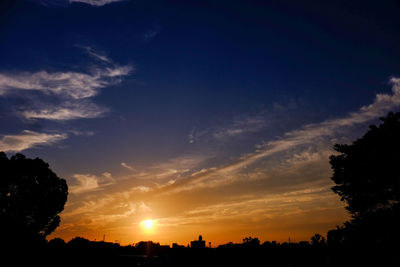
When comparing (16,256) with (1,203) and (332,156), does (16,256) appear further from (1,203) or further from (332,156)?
(332,156)

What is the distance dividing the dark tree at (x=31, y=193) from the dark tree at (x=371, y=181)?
3114 cm

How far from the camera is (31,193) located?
3338 cm

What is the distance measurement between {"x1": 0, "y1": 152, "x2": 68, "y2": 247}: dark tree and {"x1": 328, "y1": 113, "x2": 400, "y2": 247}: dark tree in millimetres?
31136

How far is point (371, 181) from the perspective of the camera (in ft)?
83.8

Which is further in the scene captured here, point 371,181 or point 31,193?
point 31,193

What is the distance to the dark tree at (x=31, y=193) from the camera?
104 feet

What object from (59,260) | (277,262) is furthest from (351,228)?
(59,260)

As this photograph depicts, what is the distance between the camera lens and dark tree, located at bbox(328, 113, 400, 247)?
73.6ft

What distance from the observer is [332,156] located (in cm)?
2888

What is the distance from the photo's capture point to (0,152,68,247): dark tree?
31.7 m

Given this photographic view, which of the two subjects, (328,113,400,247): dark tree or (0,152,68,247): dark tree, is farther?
(0,152,68,247): dark tree

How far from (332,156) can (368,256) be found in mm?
10519

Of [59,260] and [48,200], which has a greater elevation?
[48,200]

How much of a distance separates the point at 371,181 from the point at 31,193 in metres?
35.8
